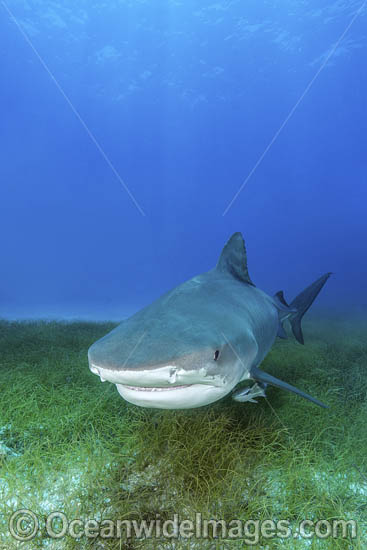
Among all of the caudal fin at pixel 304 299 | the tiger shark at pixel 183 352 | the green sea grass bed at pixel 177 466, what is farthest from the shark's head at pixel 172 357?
the caudal fin at pixel 304 299

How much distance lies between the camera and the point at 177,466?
221 centimetres

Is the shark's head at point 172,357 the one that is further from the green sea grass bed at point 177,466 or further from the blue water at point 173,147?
the blue water at point 173,147

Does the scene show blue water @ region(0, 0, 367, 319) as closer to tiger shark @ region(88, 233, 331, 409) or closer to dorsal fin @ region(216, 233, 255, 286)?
dorsal fin @ region(216, 233, 255, 286)

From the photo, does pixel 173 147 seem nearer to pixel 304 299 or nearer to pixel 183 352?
pixel 304 299

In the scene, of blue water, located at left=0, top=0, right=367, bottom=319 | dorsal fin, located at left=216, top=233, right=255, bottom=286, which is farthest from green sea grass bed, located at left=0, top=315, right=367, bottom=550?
blue water, located at left=0, top=0, right=367, bottom=319

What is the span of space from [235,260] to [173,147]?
7299 cm

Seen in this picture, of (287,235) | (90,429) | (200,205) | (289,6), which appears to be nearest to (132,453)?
(90,429)

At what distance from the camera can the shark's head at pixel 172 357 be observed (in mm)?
1594

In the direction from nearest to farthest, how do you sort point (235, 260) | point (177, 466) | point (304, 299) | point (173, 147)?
point (177, 466)
point (235, 260)
point (304, 299)
point (173, 147)

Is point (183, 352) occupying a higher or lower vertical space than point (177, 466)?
higher

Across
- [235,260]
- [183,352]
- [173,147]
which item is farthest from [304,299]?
[173,147]

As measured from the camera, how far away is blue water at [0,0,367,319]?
32125 mm

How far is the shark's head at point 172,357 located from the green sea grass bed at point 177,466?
0.65 metres

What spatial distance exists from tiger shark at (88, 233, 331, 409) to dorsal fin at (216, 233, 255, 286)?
2.31 feet
